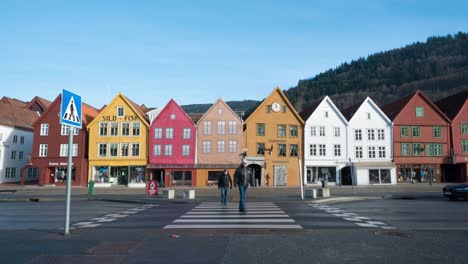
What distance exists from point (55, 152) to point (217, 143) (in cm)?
2056

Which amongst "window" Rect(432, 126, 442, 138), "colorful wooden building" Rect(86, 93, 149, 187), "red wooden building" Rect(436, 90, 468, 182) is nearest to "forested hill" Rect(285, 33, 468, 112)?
"red wooden building" Rect(436, 90, 468, 182)

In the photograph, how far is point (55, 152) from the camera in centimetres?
4734

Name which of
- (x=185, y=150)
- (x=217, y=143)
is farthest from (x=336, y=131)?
(x=185, y=150)

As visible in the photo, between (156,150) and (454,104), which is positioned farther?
(454,104)

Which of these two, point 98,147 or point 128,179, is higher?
point 98,147

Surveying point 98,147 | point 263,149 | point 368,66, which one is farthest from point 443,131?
point 368,66

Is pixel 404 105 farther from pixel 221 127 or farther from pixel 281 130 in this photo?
pixel 221 127

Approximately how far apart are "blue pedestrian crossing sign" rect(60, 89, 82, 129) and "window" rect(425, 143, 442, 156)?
48924mm

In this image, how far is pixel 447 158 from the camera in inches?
1918

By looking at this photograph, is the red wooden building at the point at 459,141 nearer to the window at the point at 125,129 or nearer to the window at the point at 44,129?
the window at the point at 125,129

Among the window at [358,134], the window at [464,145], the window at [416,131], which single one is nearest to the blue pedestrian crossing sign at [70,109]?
the window at [358,134]

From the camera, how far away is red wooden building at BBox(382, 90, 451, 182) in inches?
1911

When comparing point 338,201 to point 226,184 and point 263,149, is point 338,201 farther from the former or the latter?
point 263,149

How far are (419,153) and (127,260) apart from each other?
49.5 meters
